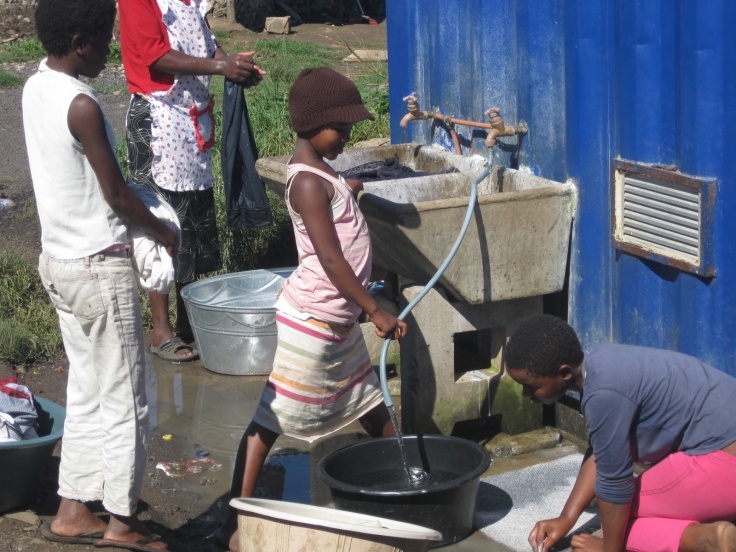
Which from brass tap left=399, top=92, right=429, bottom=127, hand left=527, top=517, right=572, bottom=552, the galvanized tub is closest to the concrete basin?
brass tap left=399, top=92, right=429, bottom=127

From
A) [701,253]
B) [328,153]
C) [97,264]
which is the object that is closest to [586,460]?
[701,253]

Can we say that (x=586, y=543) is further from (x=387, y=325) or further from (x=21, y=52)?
(x=21, y=52)

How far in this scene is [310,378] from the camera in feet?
11.8

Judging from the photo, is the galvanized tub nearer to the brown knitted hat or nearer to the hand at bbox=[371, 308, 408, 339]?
the hand at bbox=[371, 308, 408, 339]

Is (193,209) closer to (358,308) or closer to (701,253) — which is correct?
(358,308)

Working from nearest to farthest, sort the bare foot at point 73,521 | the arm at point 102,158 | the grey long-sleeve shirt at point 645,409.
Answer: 1. the grey long-sleeve shirt at point 645,409
2. the arm at point 102,158
3. the bare foot at point 73,521

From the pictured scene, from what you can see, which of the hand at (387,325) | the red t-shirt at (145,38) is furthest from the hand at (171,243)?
the red t-shirt at (145,38)

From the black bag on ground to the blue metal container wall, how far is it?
1.15 m

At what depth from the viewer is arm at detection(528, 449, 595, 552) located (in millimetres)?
3449

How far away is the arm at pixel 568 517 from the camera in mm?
3449

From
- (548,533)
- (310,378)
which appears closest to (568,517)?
(548,533)

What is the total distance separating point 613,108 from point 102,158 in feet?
6.70

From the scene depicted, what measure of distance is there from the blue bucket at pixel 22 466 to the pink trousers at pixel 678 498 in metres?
2.05

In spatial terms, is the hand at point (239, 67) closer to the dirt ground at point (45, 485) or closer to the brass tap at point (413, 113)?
the brass tap at point (413, 113)
